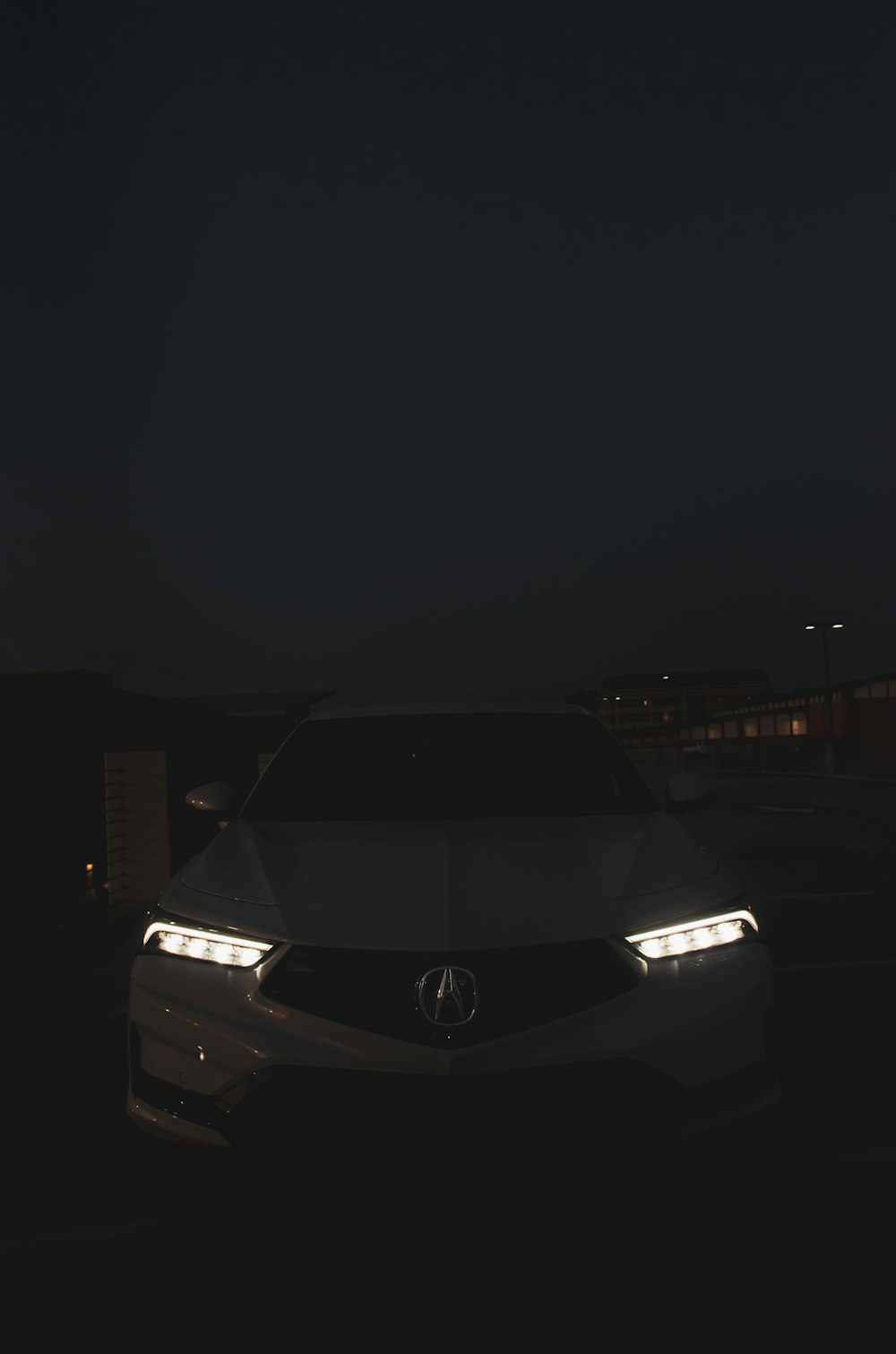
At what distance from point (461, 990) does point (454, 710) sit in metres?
2.30

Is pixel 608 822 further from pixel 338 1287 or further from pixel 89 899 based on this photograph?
pixel 89 899

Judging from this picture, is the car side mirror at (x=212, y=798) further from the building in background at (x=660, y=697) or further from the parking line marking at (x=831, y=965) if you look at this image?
the building in background at (x=660, y=697)

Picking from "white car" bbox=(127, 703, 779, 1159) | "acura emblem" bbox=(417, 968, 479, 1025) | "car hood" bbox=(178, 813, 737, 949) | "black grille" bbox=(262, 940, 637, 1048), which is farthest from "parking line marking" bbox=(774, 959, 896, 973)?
"acura emblem" bbox=(417, 968, 479, 1025)

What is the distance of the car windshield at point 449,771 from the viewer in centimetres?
423

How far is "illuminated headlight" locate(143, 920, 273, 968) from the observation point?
9.67 ft

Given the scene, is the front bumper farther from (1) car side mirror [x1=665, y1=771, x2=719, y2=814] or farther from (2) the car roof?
(2) the car roof

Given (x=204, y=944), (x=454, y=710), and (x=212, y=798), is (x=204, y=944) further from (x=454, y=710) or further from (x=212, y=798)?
(x=454, y=710)

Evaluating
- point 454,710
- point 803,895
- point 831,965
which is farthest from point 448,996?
point 803,895

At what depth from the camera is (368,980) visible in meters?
2.80

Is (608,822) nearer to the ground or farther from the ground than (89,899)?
farther from the ground

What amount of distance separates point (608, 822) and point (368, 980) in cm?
133

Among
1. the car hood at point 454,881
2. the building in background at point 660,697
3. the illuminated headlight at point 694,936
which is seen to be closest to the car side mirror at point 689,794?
the car hood at point 454,881

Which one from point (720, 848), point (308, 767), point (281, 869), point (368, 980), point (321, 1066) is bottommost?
point (720, 848)

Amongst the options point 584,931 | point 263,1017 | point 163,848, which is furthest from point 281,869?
point 163,848
